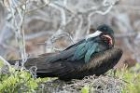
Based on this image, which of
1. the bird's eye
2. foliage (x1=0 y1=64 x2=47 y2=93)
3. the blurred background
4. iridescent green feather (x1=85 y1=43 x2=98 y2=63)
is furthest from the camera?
the blurred background

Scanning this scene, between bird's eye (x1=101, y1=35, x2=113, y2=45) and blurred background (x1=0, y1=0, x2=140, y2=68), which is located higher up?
blurred background (x1=0, y1=0, x2=140, y2=68)

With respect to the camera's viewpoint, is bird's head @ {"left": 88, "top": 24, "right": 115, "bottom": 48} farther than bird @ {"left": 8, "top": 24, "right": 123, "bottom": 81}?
Yes

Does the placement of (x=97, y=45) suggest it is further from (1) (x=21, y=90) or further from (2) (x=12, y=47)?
(2) (x=12, y=47)

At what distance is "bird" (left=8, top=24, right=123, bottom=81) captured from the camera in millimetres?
4742

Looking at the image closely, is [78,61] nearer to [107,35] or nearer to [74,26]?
[107,35]

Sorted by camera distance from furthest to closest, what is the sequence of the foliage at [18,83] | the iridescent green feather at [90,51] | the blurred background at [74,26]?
the blurred background at [74,26] < the iridescent green feather at [90,51] < the foliage at [18,83]

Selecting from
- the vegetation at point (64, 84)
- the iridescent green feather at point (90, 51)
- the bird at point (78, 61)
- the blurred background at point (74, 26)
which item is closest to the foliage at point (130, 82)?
the vegetation at point (64, 84)

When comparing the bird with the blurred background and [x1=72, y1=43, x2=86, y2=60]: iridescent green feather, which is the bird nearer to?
[x1=72, y1=43, x2=86, y2=60]: iridescent green feather

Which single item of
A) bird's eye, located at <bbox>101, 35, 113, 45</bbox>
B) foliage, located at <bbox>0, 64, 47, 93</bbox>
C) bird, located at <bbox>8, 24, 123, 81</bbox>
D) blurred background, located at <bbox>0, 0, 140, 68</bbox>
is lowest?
foliage, located at <bbox>0, 64, 47, 93</bbox>

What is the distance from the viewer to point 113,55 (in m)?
4.80

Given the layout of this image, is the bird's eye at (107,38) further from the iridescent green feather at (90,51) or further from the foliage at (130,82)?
the foliage at (130,82)

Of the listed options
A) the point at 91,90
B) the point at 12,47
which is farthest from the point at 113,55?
the point at 12,47

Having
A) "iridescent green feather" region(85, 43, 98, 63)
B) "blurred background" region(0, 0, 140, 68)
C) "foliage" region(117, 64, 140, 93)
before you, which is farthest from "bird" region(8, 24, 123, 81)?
"blurred background" region(0, 0, 140, 68)

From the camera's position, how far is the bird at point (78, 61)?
474cm
